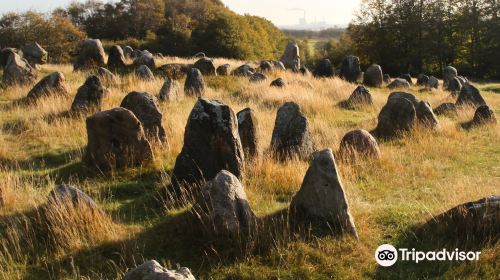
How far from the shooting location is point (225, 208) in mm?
6078

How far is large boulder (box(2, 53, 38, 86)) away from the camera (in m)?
17.5

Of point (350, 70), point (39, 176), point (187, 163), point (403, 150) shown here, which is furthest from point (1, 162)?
point (350, 70)

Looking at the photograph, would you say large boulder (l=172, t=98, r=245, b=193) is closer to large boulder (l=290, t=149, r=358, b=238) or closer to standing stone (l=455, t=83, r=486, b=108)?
large boulder (l=290, t=149, r=358, b=238)

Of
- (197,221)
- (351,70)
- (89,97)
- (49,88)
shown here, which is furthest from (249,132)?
(351,70)

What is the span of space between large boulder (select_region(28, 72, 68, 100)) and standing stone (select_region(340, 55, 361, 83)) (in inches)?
641

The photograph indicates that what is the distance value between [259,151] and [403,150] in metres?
3.59

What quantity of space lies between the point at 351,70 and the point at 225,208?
22765 mm

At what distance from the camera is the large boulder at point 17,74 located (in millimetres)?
17483

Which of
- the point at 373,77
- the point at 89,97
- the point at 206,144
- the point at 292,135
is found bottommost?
the point at 373,77

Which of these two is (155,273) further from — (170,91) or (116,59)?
(116,59)

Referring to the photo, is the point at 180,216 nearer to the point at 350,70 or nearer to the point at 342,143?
the point at 342,143

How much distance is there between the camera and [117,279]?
509 cm

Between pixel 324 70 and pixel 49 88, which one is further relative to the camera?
pixel 324 70

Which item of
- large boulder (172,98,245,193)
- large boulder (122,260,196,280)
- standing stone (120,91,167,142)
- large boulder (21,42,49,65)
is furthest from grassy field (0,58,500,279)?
large boulder (21,42,49,65)
